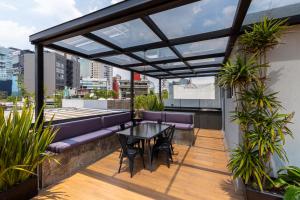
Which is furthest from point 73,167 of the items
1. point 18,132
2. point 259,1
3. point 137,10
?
point 259,1

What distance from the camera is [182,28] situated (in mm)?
2611

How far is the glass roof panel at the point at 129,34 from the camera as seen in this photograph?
2518mm

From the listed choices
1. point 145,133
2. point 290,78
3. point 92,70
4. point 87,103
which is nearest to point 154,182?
point 145,133

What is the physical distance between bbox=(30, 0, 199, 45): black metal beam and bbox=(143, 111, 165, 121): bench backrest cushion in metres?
4.21

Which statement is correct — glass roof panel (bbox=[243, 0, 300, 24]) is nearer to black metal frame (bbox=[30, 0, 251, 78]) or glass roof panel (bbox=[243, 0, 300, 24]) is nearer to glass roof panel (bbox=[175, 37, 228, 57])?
black metal frame (bbox=[30, 0, 251, 78])

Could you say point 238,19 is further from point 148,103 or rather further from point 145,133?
point 148,103

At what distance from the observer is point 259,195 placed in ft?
6.38

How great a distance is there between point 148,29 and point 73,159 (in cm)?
296

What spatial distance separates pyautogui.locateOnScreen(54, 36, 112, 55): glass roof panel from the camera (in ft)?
9.90

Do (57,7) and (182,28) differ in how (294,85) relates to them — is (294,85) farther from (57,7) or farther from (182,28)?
(57,7)

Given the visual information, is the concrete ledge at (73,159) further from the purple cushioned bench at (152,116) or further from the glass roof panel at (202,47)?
the glass roof panel at (202,47)

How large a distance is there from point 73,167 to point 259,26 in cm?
401

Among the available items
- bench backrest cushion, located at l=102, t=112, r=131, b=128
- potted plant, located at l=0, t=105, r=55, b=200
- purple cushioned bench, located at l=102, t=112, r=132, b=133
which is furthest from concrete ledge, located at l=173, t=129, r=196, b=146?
potted plant, located at l=0, t=105, r=55, b=200

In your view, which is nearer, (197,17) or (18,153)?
(18,153)
